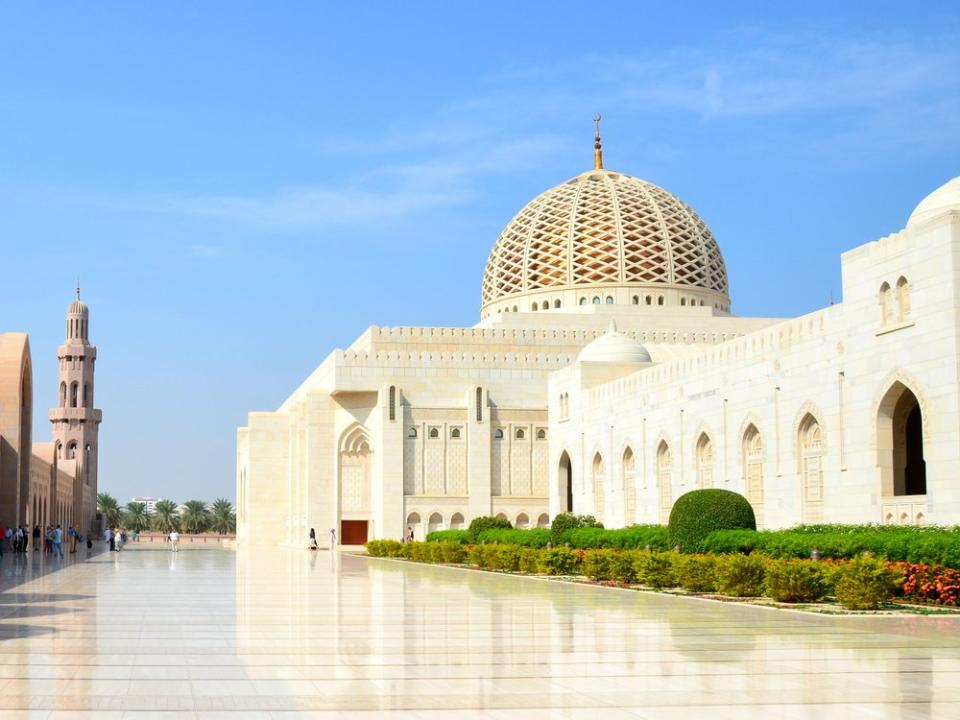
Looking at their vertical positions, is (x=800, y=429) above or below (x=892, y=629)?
above

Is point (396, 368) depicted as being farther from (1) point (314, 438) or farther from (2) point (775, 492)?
(2) point (775, 492)

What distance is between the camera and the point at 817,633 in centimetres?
951

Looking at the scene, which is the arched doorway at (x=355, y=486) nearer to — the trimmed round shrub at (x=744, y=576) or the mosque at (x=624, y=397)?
the mosque at (x=624, y=397)

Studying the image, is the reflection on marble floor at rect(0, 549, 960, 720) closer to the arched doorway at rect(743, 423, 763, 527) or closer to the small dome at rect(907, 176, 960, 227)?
the small dome at rect(907, 176, 960, 227)

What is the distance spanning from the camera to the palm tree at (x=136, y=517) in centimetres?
7251

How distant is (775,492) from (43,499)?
1173 inches

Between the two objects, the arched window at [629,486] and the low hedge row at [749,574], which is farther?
the arched window at [629,486]

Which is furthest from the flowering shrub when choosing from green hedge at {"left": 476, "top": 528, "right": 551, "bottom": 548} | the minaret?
the minaret

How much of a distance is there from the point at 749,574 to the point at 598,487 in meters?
16.3

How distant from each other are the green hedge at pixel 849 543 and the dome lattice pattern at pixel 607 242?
2122cm

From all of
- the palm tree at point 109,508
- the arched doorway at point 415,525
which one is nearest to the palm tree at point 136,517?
the palm tree at point 109,508

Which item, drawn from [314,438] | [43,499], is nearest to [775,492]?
[314,438]

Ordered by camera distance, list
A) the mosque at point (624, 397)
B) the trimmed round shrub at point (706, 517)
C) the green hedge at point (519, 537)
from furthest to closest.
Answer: the green hedge at point (519, 537), the trimmed round shrub at point (706, 517), the mosque at point (624, 397)

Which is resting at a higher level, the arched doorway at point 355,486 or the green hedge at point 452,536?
the arched doorway at point 355,486
